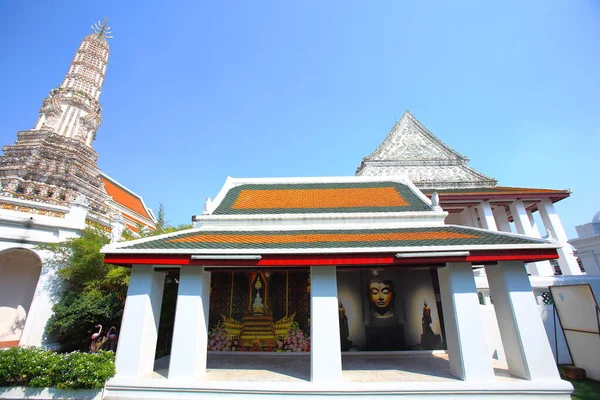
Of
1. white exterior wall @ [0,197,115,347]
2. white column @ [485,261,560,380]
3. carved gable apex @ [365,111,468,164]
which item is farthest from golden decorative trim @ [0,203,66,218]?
carved gable apex @ [365,111,468,164]

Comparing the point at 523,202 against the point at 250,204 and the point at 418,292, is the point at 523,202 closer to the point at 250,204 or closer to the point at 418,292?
the point at 418,292

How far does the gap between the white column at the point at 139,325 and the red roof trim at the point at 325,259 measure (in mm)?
408

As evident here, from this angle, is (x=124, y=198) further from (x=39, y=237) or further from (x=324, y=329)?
(x=324, y=329)

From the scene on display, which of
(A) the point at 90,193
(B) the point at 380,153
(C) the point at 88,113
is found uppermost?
(C) the point at 88,113

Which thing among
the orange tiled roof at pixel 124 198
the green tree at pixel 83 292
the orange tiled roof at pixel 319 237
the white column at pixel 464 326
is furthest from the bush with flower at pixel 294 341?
the orange tiled roof at pixel 124 198

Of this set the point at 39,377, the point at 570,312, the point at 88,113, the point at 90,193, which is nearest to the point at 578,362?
the point at 570,312

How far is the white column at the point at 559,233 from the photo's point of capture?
1077cm

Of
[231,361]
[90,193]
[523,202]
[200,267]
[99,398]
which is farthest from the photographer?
[90,193]

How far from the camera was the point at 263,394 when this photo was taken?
4984 millimetres

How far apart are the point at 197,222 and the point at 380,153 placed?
14.8 metres

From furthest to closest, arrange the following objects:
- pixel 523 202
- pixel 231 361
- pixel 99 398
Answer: pixel 523 202, pixel 231 361, pixel 99 398

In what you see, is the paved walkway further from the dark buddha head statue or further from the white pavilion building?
the dark buddha head statue

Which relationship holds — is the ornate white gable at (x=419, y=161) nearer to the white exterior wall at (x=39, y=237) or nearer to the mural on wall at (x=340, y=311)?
the mural on wall at (x=340, y=311)

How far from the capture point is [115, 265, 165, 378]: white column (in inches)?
207
